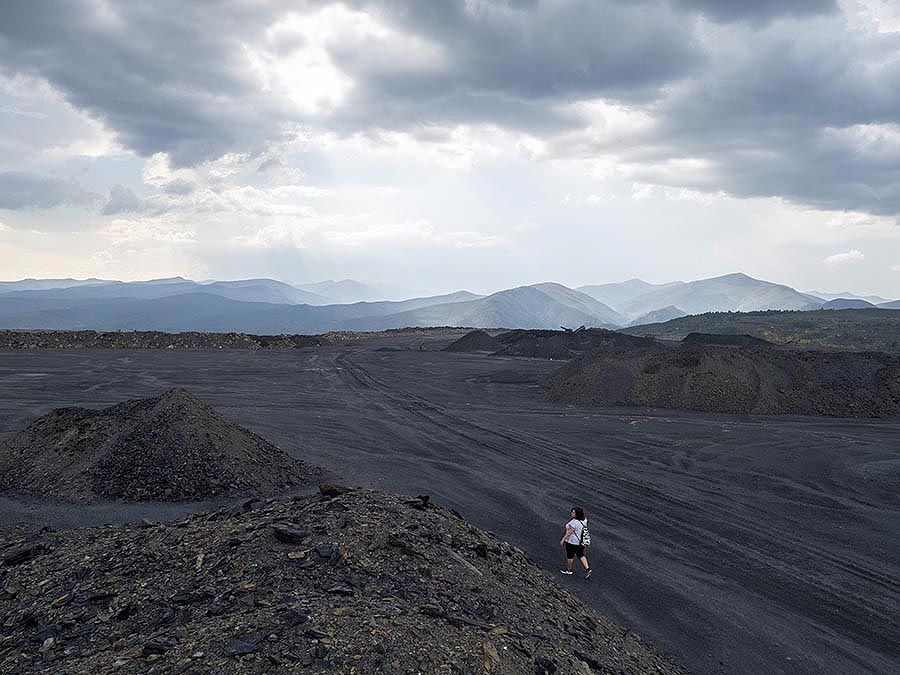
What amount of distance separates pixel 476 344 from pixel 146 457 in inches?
1820

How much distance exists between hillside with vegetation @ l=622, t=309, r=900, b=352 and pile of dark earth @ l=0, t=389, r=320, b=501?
213 ft

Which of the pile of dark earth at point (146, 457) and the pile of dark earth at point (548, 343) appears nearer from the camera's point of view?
the pile of dark earth at point (146, 457)

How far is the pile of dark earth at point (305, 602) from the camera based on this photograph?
5.43 meters

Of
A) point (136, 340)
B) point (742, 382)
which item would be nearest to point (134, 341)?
point (136, 340)

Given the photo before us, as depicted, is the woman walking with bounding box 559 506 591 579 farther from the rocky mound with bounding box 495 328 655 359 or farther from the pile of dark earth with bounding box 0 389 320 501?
the rocky mound with bounding box 495 328 655 359

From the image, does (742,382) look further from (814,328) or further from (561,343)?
(814,328)

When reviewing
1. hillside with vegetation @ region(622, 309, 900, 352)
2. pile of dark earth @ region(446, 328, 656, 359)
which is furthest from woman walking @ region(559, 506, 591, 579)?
hillside with vegetation @ region(622, 309, 900, 352)

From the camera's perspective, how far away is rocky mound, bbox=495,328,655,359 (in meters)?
53.9

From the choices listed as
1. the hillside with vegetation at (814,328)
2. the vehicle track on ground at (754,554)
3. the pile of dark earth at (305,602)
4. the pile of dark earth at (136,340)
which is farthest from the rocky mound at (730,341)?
the pile of dark earth at (305,602)

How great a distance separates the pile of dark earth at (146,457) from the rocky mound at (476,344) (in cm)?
4301

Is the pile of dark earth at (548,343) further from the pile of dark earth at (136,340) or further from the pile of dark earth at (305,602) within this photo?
the pile of dark earth at (305,602)

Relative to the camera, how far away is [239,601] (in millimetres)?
6734

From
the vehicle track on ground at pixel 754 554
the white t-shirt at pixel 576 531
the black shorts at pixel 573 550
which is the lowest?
the vehicle track on ground at pixel 754 554

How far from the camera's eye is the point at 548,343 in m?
55.2
